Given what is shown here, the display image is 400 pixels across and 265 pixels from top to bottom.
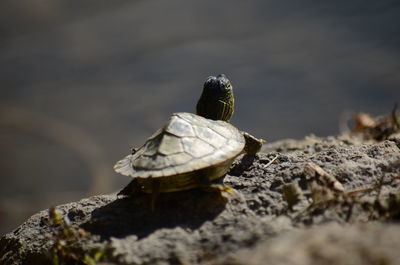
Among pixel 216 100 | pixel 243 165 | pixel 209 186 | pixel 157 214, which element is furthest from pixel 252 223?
pixel 216 100

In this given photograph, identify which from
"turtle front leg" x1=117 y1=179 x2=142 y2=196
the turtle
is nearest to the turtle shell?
the turtle

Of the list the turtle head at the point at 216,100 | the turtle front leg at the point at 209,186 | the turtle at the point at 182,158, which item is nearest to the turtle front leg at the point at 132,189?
the turtle at the point at 182,158

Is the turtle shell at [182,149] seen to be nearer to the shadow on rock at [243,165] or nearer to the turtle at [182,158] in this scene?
the turtle at [182,158]

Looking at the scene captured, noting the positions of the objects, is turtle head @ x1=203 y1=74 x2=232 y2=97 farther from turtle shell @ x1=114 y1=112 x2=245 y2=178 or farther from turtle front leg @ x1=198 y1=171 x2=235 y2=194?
turtle front leg @ x1=198 y1=171 x2=235 y2=194

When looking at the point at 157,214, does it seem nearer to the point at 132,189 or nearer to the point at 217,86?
the point at 132,189

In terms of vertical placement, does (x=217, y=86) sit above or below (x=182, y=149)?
above
